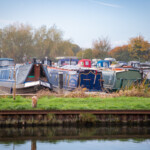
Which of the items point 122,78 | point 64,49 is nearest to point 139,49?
point 64,49

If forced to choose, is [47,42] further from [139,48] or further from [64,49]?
[139,48]

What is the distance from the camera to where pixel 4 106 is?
14.8 meters

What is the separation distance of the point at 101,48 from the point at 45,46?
44.7 feet

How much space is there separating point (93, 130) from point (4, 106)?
14.6 ft

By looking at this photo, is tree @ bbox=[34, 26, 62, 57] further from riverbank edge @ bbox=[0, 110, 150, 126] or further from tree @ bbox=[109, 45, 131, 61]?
riverbank edge @ bbox=[0, 110, 150, 126]

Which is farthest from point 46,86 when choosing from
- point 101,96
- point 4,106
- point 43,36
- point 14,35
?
point 43,36

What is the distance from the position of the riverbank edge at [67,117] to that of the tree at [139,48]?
53.2 metres

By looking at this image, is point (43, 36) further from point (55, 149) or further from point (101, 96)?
point (55, 149)

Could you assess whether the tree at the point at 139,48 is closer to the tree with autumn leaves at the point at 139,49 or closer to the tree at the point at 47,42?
the tree with autumn leaves at the point at 139,49

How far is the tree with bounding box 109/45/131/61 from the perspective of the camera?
245 ft

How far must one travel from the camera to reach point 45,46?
241ft

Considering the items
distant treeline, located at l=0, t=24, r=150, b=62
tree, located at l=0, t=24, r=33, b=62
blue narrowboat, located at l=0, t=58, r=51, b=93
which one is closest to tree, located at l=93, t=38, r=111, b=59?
distant treeline, located at l=0, t=24, r=150, b=62

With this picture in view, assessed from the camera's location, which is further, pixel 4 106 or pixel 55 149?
pixel 4 106

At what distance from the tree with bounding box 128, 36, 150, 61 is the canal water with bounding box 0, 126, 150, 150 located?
2115 inches
